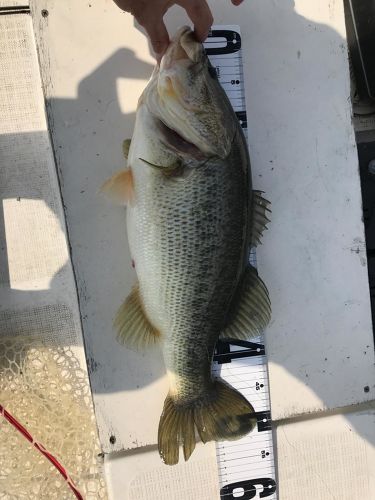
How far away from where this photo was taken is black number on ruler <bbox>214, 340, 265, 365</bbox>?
1.80 m

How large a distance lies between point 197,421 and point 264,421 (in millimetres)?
349

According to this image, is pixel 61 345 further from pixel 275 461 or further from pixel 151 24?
pixel 151 24

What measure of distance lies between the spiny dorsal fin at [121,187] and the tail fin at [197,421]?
2.46 feet

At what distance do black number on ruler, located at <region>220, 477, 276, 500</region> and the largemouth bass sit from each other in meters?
0.48

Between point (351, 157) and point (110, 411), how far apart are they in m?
1.41

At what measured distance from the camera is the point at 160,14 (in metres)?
1.41

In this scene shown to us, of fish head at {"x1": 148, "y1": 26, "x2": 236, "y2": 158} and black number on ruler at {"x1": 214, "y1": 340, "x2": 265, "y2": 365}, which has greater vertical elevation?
fish head at {"x1": 148, "y1": 26, "x2": 236, "y2": 158}

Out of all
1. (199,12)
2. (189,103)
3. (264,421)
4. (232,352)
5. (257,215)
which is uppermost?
(199,12)

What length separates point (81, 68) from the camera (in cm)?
168

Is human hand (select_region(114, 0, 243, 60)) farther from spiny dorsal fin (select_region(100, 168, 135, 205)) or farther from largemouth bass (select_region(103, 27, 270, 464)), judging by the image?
spiny dorsal fin (select_region(100, 168, 135, 205))

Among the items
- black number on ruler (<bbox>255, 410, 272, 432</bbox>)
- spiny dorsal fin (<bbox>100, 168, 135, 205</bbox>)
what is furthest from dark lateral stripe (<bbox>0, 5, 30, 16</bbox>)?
black number on ruler (<bbox>255, 410, 272, 432</bbox>)

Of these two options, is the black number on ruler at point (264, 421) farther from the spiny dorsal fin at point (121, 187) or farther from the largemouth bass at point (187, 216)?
the spiny dorsal fin at point (121, 187)

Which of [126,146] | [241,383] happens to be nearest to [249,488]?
[241,383]

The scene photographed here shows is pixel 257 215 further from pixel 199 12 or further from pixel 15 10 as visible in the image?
pixel 15 10
